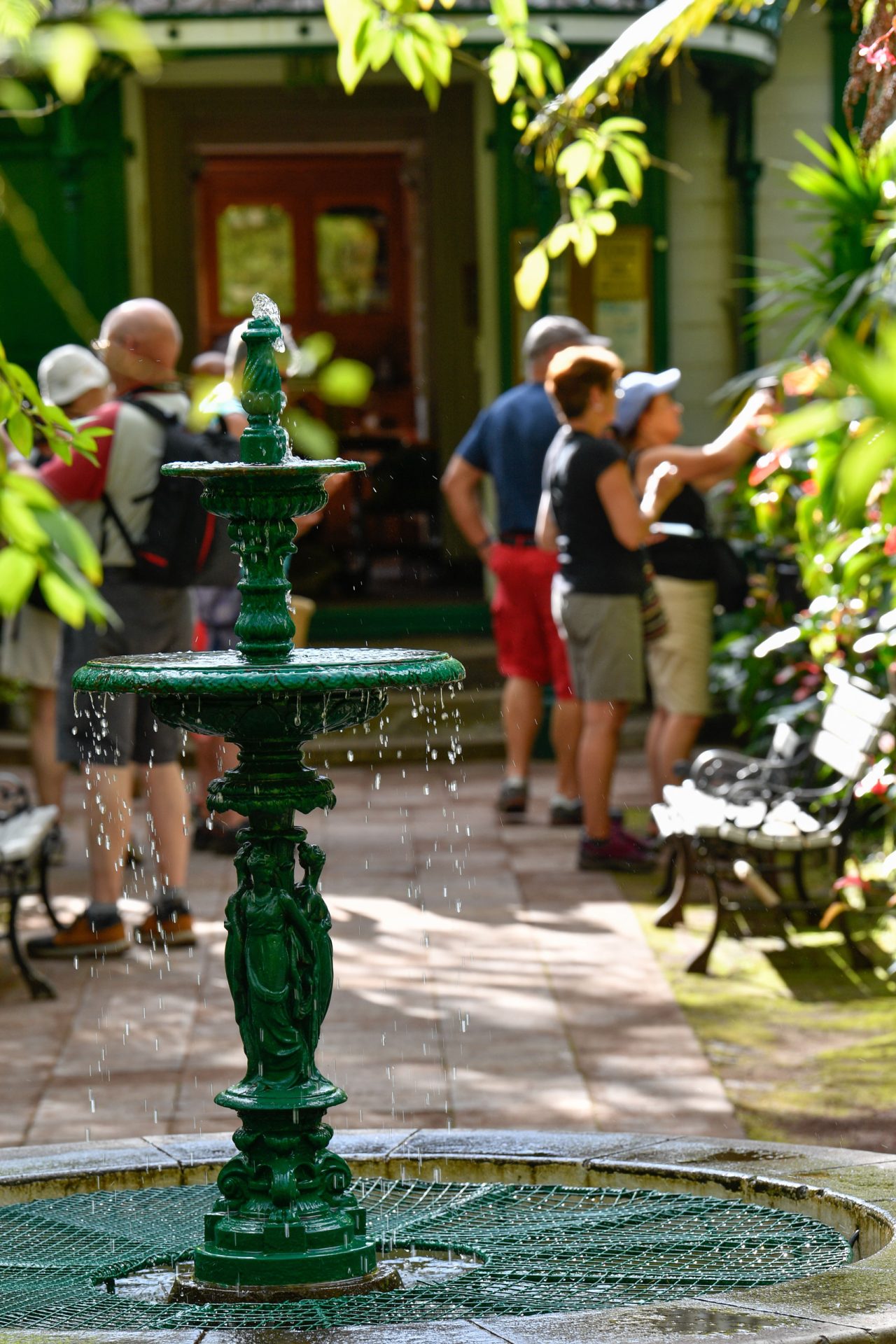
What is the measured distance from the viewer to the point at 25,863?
6906 mm

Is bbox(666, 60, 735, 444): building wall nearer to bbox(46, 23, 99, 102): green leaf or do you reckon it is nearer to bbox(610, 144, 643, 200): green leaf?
bbox(610, 144, 643, 200): green leaf

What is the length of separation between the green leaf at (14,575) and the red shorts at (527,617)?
7.38 metres

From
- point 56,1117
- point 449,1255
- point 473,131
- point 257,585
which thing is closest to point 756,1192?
point 449,1255

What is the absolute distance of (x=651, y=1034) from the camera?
6.21 metres

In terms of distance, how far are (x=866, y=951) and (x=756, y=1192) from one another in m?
3.25

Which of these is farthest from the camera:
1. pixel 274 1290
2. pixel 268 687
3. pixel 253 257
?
pixel 253 257

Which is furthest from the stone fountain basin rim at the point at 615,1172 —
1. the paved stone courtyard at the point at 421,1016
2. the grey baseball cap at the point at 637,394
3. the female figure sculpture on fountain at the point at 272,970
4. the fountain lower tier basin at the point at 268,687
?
the grey baseball cap at the point at 637,394

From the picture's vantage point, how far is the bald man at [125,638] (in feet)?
23.4

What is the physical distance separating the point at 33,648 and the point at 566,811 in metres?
2.53

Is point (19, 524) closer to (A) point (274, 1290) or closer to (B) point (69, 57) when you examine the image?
(B) point (69, 57)

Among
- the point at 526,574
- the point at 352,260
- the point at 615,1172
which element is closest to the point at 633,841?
the point at 526,574

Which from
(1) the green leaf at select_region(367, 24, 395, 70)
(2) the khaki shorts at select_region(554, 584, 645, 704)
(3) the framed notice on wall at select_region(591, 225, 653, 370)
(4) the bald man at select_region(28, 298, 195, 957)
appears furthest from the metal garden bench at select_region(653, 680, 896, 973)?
(3) the framed notice on wall at select_region(591, 225, 653, 370)

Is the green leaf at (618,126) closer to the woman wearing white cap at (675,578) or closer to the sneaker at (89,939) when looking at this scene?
the sneaker at (89,939)

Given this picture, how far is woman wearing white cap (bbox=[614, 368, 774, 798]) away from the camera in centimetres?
857
